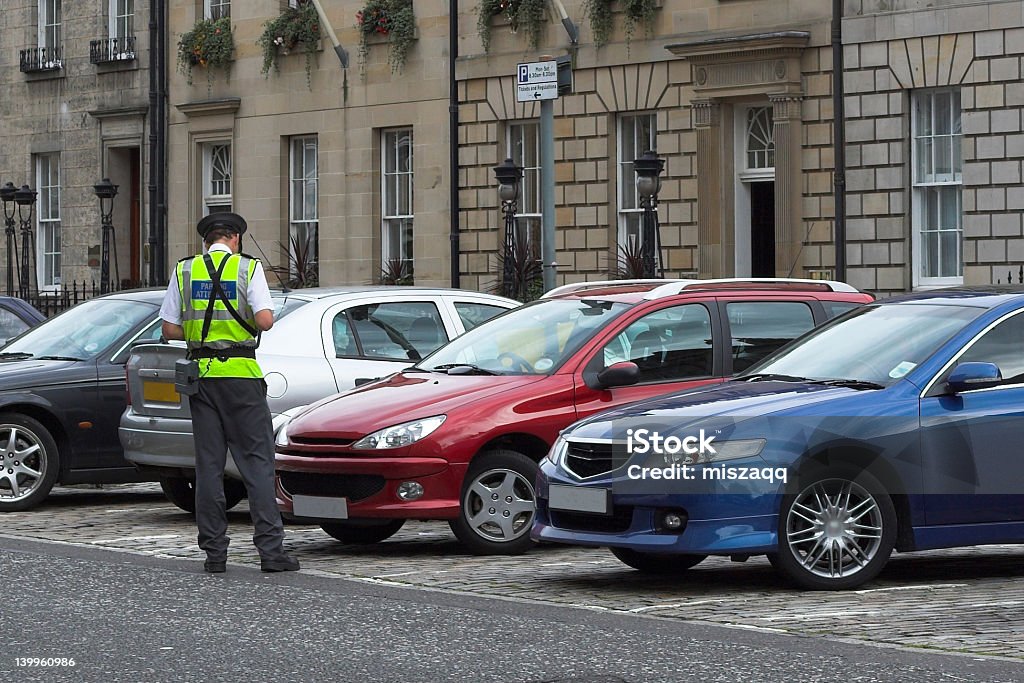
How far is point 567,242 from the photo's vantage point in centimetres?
3112

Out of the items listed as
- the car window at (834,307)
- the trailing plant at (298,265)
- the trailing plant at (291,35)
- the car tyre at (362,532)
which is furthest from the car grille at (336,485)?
the trailing plant at (291,35)

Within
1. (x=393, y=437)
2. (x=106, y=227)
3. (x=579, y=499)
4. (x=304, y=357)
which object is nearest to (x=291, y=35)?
(x=106, y=227)

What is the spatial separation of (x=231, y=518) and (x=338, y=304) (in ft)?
5.78

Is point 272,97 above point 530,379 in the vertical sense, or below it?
above

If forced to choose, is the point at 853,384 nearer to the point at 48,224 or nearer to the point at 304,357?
the point at 304,357

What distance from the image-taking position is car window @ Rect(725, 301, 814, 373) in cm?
1298

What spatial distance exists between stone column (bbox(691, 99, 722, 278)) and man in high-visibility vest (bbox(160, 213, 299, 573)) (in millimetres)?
17648

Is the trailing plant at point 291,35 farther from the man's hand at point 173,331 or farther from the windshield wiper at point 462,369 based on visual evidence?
the man's hand at point 173,331

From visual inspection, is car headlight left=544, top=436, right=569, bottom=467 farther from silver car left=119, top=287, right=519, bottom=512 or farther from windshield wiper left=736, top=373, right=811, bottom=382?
silver car left=119, top=287, right=519, bottom=512

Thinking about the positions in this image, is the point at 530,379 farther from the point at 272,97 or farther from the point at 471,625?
the point at 272,97

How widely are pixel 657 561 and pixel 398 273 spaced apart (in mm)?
22195

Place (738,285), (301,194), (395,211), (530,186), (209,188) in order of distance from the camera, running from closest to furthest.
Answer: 1. (738,285)
2. (530,186)
3. (395,211)
4. (301,194)
5. (209,188)

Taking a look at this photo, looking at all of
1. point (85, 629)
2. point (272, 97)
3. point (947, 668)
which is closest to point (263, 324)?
point (85, 629)

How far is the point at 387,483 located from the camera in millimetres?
11984
